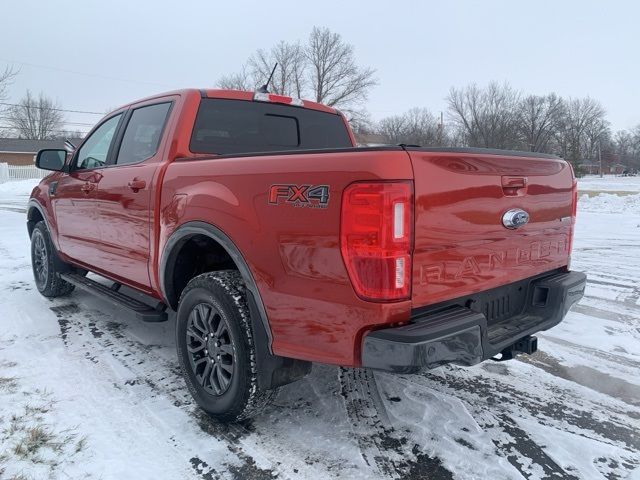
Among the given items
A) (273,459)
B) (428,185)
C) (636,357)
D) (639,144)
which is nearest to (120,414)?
(273,459)

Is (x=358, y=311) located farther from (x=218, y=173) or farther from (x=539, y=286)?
(x=539, y=286)

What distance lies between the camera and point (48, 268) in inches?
203

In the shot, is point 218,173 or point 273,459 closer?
point 273,459

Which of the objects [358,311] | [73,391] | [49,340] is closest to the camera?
[358,311]

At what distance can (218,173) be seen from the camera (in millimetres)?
2650

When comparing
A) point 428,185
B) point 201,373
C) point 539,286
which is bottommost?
point 201,373

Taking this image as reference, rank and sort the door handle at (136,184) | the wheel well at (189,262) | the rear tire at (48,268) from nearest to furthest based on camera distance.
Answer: the wheel well at (189,262) < the door handle at (136,184) < the rear tire at (48,268)

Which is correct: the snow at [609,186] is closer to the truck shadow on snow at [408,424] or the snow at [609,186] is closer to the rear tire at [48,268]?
the truck shadow on snow at [408,424]

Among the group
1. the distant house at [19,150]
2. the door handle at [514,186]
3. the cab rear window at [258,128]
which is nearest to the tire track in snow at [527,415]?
the door handle at [514,186]

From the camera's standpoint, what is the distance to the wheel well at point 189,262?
305 centimetres

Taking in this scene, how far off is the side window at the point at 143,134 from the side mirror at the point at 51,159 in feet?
3.57

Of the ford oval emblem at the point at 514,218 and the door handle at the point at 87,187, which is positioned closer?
the ford oval emblem at the point at 514,218

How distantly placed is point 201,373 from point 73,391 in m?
0.90

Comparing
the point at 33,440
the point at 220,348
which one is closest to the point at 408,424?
the point at 220,348
